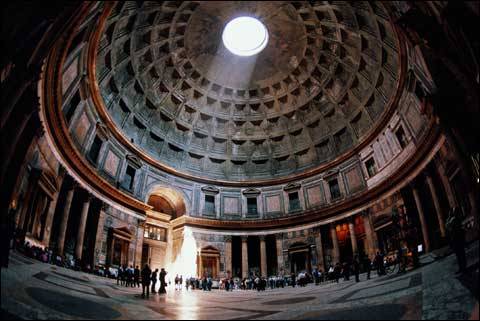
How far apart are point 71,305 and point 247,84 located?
25.8 meters

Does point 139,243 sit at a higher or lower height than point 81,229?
lower

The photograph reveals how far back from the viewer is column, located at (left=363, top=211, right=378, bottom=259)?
22206 mm

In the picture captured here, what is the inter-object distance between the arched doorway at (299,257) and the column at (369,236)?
5067 mm

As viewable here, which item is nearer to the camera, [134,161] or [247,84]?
[134,161]

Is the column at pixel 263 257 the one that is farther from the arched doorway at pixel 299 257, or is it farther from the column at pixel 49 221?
the column at pixel 49 221

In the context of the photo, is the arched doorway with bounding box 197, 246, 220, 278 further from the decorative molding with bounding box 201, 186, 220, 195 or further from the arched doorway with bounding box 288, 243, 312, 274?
the arched doorway with bounding box 288, 243, 312, 274

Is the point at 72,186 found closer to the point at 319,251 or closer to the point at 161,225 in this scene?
the point at 161,225

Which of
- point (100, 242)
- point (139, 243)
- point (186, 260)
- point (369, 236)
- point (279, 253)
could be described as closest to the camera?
point (100, 242)

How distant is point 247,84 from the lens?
29.8 metres

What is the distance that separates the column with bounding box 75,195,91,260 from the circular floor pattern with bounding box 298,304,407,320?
16195mm

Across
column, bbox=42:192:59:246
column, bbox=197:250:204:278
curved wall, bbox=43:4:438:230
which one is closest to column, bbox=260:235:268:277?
curved wall, bbox=43:4:438:230

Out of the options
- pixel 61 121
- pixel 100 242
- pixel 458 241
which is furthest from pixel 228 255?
pixel 458 241

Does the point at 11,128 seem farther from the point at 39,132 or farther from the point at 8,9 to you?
the point at 8,9

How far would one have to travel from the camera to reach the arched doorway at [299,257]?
25.9 meters
